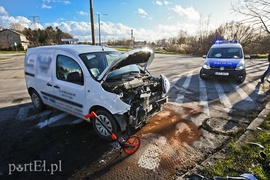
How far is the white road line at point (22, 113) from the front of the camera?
4.84 meters

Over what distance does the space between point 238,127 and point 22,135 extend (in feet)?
16.2

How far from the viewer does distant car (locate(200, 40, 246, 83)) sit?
7.80 meters

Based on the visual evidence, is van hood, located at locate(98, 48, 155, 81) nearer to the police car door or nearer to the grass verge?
the police car door

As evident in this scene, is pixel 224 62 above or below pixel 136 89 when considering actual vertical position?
above

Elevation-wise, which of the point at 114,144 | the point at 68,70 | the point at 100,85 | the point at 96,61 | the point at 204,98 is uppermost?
the point at 96,61

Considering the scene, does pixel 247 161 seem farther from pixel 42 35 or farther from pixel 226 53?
pixel 42 35

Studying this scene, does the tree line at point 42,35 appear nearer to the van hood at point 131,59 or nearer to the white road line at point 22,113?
the white road line at point 22,113

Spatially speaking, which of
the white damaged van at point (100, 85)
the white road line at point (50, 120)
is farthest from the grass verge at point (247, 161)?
the white road line at point (50, 120)

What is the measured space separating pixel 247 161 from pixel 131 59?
9.24 feet

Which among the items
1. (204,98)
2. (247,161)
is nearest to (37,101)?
(247,161)

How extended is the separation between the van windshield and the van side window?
21 centimetres

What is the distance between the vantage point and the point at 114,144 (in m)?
3.50

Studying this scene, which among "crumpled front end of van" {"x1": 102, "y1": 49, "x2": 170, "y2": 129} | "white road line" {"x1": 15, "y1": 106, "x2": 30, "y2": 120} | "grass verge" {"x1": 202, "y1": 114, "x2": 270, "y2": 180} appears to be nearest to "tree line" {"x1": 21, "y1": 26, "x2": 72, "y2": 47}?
"white road line" {"x1": 15, "y1": 106, "x2": 30, "y2": 120}

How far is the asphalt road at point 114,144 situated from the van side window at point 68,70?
3.92 ft
